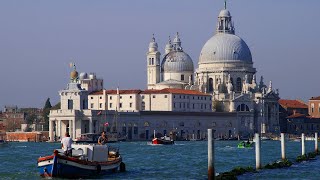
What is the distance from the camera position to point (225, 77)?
5684 inches

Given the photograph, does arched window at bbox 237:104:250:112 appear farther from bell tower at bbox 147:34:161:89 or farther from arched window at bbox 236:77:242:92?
bell tower at bbox 147:34:161:89

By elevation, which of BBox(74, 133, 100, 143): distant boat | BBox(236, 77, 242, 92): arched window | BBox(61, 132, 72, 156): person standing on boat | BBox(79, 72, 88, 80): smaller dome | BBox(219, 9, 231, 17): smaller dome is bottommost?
BBox(61, 132, 72, 156): person standing on boat

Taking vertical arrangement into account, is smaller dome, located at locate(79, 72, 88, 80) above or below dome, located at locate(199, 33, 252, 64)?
below

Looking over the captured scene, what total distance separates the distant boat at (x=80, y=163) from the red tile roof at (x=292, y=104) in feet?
379

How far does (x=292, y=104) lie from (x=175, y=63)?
78.7 feet

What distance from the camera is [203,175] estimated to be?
44.5 m

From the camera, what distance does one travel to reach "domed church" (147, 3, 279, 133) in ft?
465

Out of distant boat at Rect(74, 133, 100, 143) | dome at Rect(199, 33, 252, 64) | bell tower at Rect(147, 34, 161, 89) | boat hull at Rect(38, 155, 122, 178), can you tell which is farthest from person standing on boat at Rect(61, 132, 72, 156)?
bell tower at Rect(147, 34, 161, 89)

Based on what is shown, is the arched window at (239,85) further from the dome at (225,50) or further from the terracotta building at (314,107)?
the terracotta building at (314,107)

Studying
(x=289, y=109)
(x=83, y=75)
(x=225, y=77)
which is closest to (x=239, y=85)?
(x=225, y=77)

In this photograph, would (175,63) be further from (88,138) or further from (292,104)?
(88,138)

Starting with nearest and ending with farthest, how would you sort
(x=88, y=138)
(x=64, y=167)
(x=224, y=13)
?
(x=64, y=167) → (x=88, y=138) → (x=224, y=13)

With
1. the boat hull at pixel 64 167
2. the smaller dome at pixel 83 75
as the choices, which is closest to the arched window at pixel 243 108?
the smaller dome at pixel 83 75

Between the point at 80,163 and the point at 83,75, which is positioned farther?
the point at 83,75
